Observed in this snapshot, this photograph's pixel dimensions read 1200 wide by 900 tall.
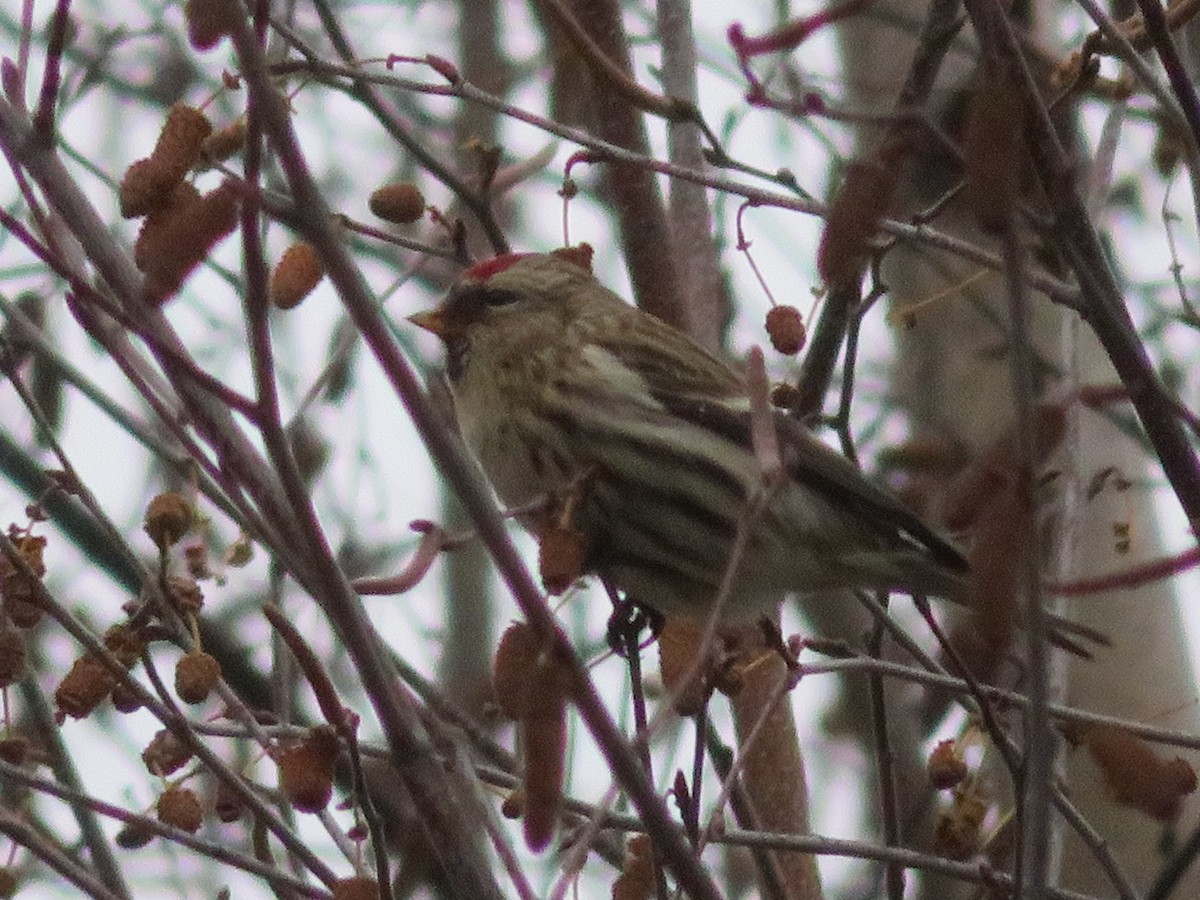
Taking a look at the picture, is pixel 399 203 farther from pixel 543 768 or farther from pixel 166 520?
pixel 543 768

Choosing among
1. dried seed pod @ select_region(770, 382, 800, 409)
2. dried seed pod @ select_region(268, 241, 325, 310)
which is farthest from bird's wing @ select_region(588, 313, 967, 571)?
dried seed pod @ select_region(268, 241, 325, 310)

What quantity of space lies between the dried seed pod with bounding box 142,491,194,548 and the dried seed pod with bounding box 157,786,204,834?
0.32 metres

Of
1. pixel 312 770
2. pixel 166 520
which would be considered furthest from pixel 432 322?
pixel 312 770

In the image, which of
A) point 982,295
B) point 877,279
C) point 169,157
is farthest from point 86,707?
point 982,295

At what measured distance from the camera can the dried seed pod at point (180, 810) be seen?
260 cm

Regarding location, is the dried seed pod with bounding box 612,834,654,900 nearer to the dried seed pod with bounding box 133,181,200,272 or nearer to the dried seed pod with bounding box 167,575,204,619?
the dried seed pod with bounding box 167,575,204,619

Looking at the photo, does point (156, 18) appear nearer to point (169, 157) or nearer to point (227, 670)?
point (227, 670)

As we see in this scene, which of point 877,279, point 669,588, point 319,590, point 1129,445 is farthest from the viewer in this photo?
point 1129,445

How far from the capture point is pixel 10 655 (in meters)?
2.67

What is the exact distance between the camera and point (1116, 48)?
8.05 feet

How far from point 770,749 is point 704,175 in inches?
55.6

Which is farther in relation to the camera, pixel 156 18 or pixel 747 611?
pixel 156 18

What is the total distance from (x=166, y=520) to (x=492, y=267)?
1460 mm

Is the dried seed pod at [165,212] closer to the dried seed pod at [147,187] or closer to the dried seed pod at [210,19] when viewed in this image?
the dried seed pod at [147,187]
